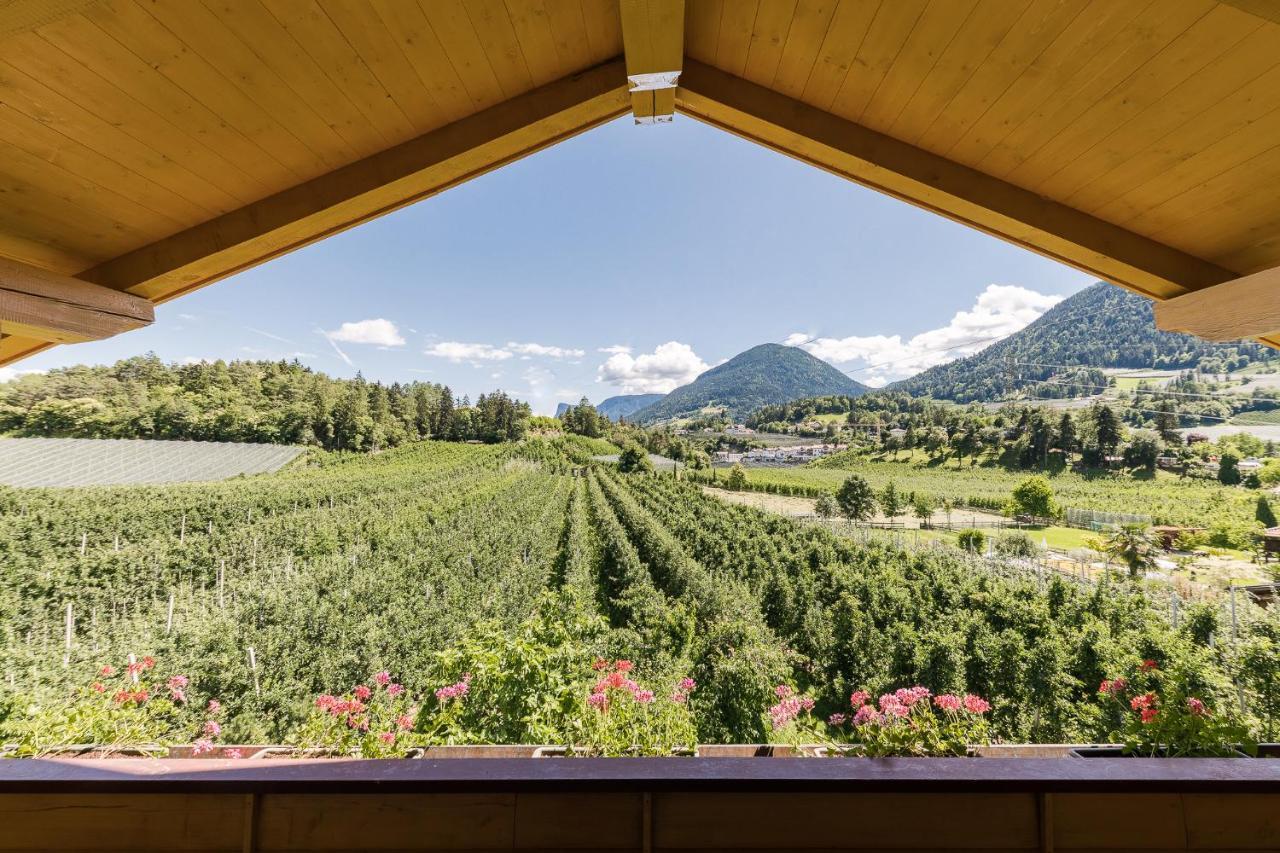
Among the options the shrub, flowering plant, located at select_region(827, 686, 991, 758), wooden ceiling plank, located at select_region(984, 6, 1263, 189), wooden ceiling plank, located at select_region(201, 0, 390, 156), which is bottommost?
the shrub

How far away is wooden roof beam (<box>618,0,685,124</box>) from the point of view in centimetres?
83

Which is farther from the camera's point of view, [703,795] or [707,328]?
[707,328]

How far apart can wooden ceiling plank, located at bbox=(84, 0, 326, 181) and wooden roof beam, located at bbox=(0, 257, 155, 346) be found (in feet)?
1.73

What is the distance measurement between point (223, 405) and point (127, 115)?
33.9 feet

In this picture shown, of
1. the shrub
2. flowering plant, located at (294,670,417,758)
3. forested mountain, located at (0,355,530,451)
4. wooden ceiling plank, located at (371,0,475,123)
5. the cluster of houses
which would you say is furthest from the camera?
the cluster of houses

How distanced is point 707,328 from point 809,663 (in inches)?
909

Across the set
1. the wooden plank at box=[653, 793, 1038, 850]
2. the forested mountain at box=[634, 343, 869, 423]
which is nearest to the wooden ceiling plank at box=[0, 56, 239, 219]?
the wooden plank at box=[653, 793, 1038, 850]

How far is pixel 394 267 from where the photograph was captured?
→ 11.1 m

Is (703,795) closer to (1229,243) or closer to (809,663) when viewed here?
(1229,243)

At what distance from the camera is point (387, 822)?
0.74 m

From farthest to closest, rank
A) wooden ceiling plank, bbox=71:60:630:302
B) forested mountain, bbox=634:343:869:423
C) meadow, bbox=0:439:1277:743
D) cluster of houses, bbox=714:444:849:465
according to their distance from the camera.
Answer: forested mountain, bbox=634:343:869:423 < cluster of houses, bbox=714:444:849:465 < meadow, bbox=0:439:1277:743 < wooden ceiling plank, bbox=71:60:630:302

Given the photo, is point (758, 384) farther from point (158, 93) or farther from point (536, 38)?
point (158, 93)

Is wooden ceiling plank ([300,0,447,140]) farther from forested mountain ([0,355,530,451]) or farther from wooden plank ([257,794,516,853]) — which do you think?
forested mountain ([0,355,530,451])

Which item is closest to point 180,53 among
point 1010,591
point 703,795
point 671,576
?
point 703,795
